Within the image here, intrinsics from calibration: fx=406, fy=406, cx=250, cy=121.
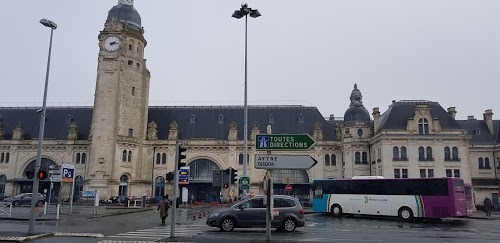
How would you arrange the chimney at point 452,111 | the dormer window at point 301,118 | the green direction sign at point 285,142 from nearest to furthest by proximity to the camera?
the green direction sign at point 285,142 < the chimney at point 452,111 < the dormer window at point 301,118

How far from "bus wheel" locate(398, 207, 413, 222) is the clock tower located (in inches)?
1505

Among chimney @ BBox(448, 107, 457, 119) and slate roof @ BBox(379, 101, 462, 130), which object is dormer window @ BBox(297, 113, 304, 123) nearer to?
slate roof @ BBox(379, 101, 462, 130)

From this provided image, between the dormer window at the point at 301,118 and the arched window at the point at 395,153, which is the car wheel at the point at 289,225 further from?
the dormer window at the point at 301,118

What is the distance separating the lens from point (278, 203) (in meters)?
21.7

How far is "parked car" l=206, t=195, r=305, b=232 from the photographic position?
2150 cm

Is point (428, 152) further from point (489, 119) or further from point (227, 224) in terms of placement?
point (227, 224)

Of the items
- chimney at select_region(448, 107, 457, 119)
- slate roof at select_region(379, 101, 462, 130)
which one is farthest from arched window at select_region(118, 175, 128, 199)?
chimney at select_region(448, 107, 457, 119)

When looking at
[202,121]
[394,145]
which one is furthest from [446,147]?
[202,121]

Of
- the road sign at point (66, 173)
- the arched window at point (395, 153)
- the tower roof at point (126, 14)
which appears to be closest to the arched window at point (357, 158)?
the arched window at point (395, 153)

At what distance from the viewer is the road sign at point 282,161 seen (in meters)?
15.7

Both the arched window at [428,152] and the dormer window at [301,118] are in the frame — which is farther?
the dormer window at [301,118]

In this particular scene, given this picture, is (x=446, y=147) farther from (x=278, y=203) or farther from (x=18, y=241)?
(x=18, y=241)

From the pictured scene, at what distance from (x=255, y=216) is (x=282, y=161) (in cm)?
Answer: 639

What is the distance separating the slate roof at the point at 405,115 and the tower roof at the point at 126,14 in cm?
3885
